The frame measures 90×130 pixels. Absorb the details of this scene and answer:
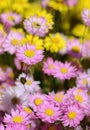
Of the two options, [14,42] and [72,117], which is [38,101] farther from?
[14,42]

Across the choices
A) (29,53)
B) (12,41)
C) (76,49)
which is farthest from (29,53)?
(76,49)

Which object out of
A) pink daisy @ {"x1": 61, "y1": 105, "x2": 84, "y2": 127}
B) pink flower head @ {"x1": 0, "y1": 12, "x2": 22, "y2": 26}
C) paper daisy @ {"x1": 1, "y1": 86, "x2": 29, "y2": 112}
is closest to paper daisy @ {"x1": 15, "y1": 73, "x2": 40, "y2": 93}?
paper daisy @ {"x1": 1, "y1": 86, "x2": 29, "y2": 112}

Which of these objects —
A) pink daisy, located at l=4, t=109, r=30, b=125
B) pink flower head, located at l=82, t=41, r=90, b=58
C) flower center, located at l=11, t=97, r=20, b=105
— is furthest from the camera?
pink flower head, located at l=82, t=41, r=90, b=58

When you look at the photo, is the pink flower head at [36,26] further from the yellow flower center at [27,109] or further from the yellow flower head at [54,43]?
the yellow flower center at [27,109]

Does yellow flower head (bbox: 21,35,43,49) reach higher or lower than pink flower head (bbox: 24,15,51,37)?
lower

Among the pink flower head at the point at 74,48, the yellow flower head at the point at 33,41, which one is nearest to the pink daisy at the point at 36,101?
the yellow flower head at the point at 33,41

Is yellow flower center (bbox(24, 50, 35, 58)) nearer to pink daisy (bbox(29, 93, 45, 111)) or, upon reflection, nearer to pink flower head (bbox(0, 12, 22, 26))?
pink daisy (bbox(29, 93, 45, 111))
